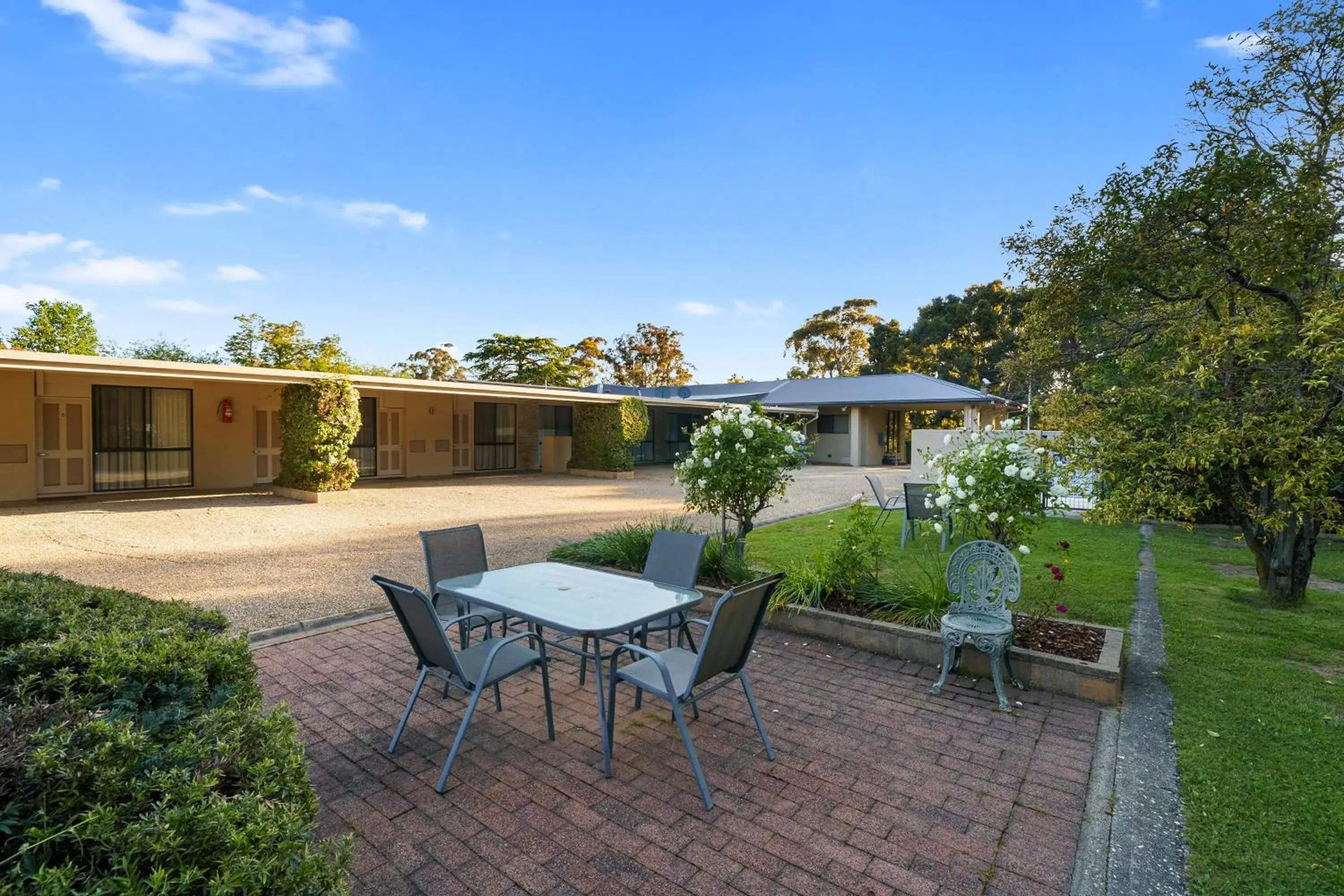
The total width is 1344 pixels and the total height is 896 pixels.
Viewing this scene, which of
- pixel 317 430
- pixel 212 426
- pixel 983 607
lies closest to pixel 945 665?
pixel 983 607

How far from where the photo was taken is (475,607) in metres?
4.47

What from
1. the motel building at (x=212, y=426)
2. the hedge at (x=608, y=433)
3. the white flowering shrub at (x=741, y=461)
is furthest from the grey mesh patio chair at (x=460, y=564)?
the hedge at (x=608, y=433)

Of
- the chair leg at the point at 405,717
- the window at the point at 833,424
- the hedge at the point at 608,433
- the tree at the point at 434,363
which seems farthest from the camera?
the tree at the point at 434,363

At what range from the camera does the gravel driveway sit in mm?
6250

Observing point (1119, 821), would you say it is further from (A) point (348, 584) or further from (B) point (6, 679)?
(A) point (348, 584)

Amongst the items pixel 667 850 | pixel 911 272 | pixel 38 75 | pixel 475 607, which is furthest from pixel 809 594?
pixel 911 272

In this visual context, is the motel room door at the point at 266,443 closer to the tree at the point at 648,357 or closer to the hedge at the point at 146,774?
the hedge at the point at 146,774

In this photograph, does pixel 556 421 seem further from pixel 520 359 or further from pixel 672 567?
pixel 520 359

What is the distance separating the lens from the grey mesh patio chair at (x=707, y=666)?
9.55 feet

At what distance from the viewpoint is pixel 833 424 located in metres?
28.6

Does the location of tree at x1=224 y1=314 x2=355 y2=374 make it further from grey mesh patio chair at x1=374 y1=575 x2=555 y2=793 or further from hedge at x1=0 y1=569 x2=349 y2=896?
hedge at x1=0 y1=569 x2=349 y2=896

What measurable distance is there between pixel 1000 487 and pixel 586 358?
137 ft

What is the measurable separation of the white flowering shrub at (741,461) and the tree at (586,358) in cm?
3751

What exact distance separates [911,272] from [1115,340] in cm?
2643
